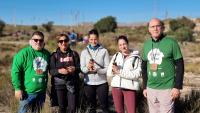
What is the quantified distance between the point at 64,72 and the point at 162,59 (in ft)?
6.41

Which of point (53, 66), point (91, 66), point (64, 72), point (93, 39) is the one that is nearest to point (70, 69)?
point (64, 72)

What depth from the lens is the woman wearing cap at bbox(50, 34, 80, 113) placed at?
7.87m

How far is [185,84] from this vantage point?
42.8ft

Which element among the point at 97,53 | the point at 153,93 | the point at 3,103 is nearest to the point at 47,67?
the point at 97,53

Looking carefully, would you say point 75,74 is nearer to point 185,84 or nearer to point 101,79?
point 101,79

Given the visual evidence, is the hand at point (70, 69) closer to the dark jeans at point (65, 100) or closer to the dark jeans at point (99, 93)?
the dark jeans at point (65, 100)

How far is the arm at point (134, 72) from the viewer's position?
7711mm

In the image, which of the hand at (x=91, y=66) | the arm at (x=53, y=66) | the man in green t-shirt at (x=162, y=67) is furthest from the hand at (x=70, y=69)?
the man in green t-shirt at (x=162, y=67)

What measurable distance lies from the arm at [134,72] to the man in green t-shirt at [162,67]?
603 mm

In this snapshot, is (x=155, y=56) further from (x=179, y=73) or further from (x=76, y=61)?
(x=76, y=61)

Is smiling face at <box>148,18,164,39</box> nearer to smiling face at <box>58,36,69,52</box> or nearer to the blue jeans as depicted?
smiling face at <box>58,36,69,52</box>

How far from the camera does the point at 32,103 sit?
7512 millimetres

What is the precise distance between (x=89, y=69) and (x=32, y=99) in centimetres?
128

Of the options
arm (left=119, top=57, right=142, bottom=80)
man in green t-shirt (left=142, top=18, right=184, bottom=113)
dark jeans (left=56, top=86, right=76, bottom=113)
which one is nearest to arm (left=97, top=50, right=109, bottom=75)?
arm (left=119, top=57, right=142, bottom=80)
